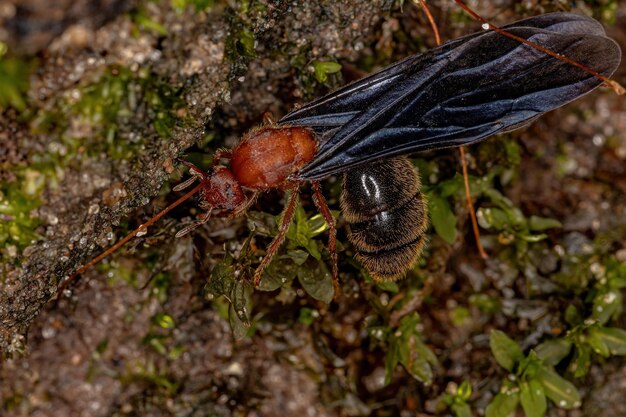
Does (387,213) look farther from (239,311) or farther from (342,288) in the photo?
(239,311)

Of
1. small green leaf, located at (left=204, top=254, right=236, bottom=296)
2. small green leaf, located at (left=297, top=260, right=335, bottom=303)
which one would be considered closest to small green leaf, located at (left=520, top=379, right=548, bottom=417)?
small green leaf, located at (left=297, top=260, right=335, bottom=303)

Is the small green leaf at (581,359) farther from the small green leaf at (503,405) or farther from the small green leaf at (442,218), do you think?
the small green leaf at (442,218)

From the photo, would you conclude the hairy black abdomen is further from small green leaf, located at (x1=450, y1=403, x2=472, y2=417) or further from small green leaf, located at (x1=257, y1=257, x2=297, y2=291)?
small green leaf, located at (x1=450, y1=403, x2=472, y2=417)

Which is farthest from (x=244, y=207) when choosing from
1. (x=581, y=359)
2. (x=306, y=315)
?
(x=581, y=359)

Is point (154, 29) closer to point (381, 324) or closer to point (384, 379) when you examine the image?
point (381, 324)

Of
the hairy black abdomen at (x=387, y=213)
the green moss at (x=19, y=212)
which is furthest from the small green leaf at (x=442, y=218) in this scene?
the green moss at (x=19, y=212)

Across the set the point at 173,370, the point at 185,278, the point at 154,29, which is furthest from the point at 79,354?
the point at 154,29

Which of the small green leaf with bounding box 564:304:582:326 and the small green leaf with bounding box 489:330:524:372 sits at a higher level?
the small green leaf with bounding box 489:330:524:372
